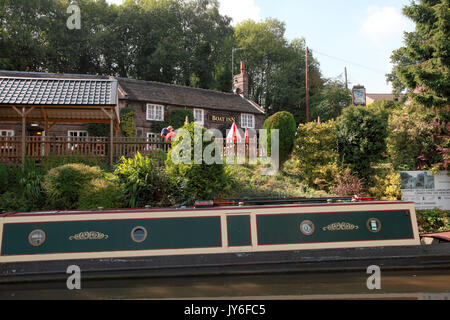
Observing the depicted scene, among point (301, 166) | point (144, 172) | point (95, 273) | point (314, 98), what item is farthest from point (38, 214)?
point (314, 98)

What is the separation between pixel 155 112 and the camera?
22547mm

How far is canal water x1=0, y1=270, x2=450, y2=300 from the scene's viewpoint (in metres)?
5.37

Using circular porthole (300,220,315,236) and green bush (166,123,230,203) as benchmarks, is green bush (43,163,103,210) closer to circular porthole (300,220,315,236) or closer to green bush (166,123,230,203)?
green bush (166,123,230,203)

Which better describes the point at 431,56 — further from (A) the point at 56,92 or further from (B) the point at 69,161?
(A) the point at 56,92

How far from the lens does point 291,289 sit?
18.4 ft

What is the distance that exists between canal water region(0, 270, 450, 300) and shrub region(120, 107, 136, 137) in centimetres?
1562

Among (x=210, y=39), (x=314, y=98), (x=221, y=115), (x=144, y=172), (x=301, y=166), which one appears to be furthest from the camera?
(x=210, y=39)

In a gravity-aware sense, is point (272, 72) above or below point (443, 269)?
above

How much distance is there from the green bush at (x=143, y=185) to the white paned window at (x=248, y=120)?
18662mm

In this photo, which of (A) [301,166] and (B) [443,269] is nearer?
(B) [443,269]

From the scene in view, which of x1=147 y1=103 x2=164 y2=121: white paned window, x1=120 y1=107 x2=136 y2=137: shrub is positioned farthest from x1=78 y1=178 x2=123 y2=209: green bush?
x1=147 y1=103 x2=164 y2=121: white paned window

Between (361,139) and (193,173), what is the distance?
578cm
